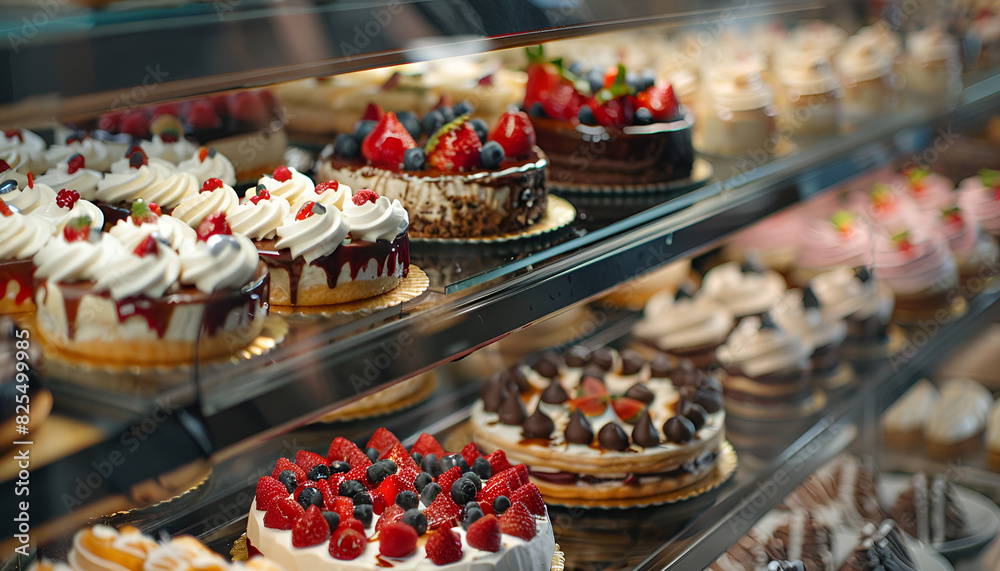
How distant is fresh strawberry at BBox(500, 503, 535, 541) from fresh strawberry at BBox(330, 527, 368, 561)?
0.24 metres

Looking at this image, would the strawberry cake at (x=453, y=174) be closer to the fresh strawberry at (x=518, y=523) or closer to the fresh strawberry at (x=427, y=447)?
the fresh strawberry at (x=427, y=447)

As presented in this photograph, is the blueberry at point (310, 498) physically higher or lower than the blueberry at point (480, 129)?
lower

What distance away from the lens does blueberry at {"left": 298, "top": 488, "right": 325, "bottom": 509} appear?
1562 millimetres

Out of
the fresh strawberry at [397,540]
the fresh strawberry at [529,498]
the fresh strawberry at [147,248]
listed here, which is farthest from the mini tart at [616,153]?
the fresh strawberry at [147,248]

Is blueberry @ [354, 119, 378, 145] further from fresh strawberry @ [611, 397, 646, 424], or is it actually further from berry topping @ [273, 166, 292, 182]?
fresh strawberry @ [611, 397, 646, 424]

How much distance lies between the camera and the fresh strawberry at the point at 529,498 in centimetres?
162

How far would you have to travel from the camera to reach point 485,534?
148cm

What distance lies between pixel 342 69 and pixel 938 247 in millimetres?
2917

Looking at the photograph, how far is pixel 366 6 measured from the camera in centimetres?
124

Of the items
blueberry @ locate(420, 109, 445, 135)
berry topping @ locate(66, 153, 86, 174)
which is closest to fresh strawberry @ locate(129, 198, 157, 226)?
berry topping @ locate(66, 153, 86, 174)

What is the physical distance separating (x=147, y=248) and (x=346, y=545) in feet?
1.93

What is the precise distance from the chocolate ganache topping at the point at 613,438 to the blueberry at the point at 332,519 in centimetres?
75

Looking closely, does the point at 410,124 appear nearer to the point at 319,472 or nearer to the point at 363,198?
the point at 363,198

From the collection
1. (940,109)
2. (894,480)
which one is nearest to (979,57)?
(940,109)
